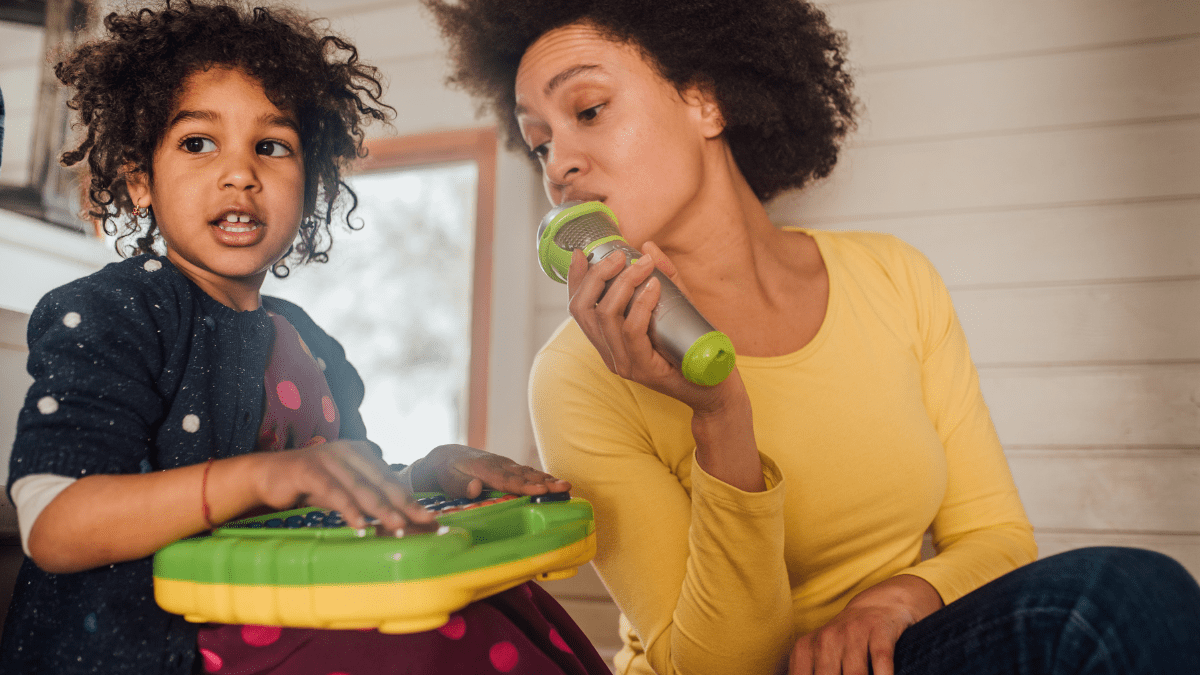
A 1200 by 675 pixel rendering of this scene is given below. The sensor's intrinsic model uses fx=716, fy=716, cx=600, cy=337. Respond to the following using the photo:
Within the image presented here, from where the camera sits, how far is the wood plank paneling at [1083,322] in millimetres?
1438

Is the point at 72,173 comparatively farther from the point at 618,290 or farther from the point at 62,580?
the point at 618,290

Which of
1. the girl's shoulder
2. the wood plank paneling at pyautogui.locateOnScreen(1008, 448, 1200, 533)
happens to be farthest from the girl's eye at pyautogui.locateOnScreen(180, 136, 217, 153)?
the wood plank paneling at pyautogui.locateOnScreen(1008, 448, 1200, 533)

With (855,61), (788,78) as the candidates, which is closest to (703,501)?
(788,78)

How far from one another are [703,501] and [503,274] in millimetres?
1079

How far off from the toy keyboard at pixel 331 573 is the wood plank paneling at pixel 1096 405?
1283 mm

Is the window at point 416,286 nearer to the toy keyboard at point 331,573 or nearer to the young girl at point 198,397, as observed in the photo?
the young girl at point 198,397

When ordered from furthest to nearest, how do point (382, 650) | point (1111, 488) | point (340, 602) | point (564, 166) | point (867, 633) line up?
point (1111, 488), point (564, 166), point (867, 633), point (382, 650), point (340, 602)

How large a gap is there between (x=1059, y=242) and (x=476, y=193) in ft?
4.39

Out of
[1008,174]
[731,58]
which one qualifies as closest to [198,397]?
[731,58]

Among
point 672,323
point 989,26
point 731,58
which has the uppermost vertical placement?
point 989,26

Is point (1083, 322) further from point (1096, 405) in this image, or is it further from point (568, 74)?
point (568, 74)

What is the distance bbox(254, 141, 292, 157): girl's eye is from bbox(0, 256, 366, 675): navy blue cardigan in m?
0.20

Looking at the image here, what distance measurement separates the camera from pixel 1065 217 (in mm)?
1503

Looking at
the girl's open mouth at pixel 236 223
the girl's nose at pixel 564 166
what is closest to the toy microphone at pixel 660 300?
the girl's nose at pixel 564 166
